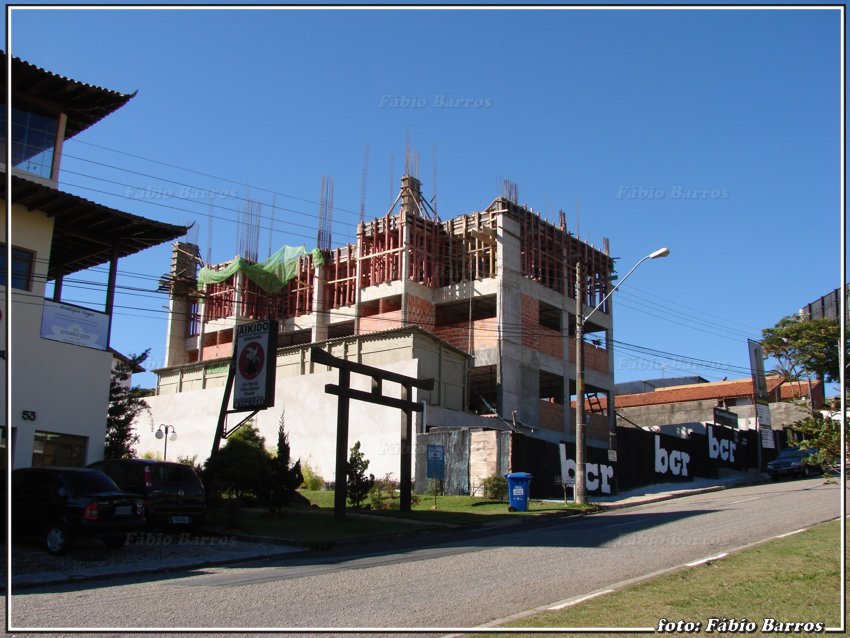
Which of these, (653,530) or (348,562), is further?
(653,530)

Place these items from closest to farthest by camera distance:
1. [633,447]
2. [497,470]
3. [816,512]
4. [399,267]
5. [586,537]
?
1. [586,537]
2. [816,512]
3. [497,470]
4. [633,447]
5. [399,267]

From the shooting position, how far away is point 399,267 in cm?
4584

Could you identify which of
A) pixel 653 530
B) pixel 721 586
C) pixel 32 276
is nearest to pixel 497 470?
pixel 653 530

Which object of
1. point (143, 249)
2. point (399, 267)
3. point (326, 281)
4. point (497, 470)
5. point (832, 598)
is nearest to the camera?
point (832, 598)

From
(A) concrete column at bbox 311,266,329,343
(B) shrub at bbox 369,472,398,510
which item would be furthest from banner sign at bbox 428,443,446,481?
(A) concrete column at bbox 311,266,329,343

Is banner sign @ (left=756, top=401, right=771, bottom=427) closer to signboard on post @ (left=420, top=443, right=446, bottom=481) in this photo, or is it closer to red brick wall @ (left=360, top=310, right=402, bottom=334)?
red brick wall @ (left=360, top=310, right=402, bottom=334)

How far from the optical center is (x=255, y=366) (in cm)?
2075

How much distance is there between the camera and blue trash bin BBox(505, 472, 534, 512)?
78.8 feet

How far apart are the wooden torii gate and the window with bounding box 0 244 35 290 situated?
7.92 metres

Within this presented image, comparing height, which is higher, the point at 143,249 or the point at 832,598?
the point at 143,249

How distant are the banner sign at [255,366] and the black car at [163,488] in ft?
10.3

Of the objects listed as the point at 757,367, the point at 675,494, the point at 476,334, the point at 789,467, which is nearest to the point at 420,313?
the point at 476,334

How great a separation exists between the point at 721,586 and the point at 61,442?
18.5 m

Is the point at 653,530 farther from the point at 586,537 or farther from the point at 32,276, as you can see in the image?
the point at 32,276
